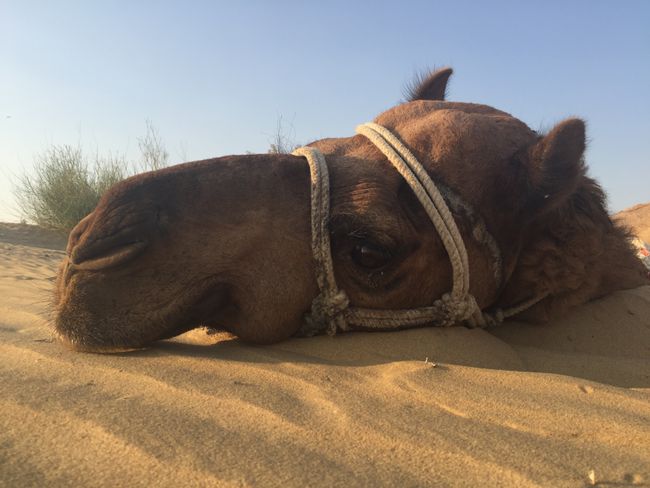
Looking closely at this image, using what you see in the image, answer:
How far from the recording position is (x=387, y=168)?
103 inches

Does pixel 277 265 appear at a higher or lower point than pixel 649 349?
higher

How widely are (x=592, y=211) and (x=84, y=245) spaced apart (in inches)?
96.8

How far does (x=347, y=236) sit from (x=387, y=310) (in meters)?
0.39

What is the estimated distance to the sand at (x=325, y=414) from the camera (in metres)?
1.24

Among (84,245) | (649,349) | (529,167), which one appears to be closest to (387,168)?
(529,167)

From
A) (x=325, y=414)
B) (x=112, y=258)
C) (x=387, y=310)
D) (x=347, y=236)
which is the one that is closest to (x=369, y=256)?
(x=347, y=236)

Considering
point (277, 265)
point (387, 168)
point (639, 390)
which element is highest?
point (387, 168)

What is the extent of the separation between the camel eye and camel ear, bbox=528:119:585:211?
0.86 meters

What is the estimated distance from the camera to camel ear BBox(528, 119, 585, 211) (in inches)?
102

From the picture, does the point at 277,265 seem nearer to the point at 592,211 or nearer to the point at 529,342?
the point at 529,342

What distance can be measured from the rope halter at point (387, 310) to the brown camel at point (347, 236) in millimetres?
43

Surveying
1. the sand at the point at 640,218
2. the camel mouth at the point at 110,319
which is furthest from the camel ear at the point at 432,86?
the sand at the point at 640,218

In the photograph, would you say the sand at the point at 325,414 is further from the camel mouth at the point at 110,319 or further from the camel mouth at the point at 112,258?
the camel mouth at the point at 112,258

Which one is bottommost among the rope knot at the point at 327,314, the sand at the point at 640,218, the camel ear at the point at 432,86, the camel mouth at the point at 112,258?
the rope knot at the point at 327,314
